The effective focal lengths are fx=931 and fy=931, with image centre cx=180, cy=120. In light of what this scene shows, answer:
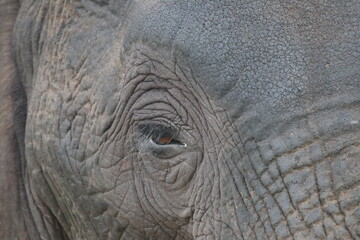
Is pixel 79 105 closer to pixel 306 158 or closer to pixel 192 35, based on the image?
pixel 192 35

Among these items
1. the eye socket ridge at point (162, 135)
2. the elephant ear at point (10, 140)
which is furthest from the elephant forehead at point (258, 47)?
the elephant ear at point (10, 140)

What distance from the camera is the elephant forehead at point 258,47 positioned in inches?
101

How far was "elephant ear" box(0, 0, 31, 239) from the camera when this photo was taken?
3713mm

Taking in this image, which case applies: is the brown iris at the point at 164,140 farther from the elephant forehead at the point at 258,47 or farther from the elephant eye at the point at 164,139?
the elephant forehead at the point at 258,47

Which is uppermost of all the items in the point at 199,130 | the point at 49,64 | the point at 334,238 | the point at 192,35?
the point at 49,64

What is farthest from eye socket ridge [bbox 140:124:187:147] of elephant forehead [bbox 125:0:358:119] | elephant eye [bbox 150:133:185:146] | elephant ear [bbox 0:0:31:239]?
elephant ear [bbox 0:0:31:239]

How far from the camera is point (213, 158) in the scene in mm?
2777

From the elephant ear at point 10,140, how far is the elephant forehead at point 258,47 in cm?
106

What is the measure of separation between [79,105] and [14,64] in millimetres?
629

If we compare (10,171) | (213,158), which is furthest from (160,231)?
(10,171)

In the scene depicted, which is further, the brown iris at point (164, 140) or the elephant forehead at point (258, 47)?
the brown iris at point (164, 140)

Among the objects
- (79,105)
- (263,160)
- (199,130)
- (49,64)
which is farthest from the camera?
(49,64)

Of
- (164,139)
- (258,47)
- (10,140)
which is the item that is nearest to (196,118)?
(164,139)

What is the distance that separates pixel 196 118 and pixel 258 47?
0.32 metres
